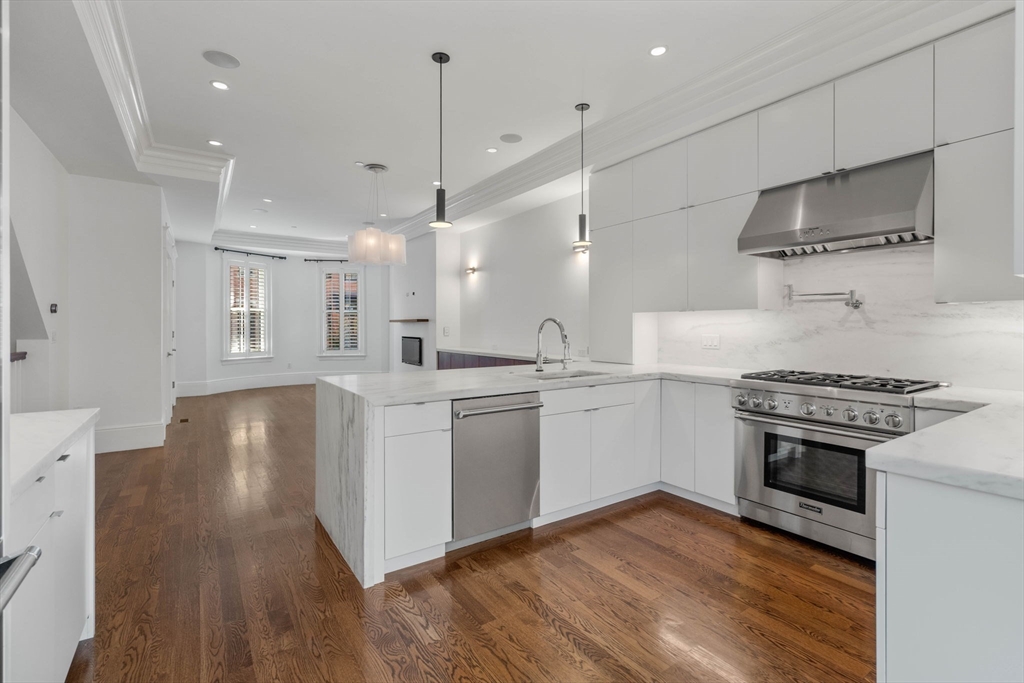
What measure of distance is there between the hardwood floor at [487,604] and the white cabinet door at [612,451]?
178 millimetres

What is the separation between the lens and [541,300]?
5.64 meters

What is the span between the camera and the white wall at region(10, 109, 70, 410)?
3348 millimetres

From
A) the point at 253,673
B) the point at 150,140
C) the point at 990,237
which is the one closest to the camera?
the point at 253,673

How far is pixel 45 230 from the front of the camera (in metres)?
4.02

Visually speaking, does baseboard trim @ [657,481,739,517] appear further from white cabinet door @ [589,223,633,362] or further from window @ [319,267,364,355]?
window @ [319,267,364,355]

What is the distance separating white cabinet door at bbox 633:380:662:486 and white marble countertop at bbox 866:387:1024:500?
6.29ft

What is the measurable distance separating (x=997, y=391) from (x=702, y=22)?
7.83 ft

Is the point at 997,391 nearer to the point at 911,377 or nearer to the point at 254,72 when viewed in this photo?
the point at 911,377

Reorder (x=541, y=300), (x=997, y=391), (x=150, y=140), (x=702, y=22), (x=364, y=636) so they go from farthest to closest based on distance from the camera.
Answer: (x=541, y=300) < (x=150, y=140) < (x=702, y=22) < (x=997, y=391) < (x=364, y=636)

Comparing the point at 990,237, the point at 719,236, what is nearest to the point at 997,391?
the point at 990,237

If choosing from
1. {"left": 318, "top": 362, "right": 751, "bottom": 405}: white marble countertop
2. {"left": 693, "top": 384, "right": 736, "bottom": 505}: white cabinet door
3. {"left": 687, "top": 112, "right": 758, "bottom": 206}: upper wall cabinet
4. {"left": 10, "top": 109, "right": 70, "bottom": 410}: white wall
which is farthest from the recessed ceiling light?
{"left": 693, "top": 384, "right": 736, "bottom": 505}: white cabinet door

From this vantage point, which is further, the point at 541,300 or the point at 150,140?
the point at 541,300

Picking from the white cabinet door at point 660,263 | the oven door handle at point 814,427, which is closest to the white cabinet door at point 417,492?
the oven door handle at point 814,427

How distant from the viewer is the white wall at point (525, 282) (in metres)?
5.14
